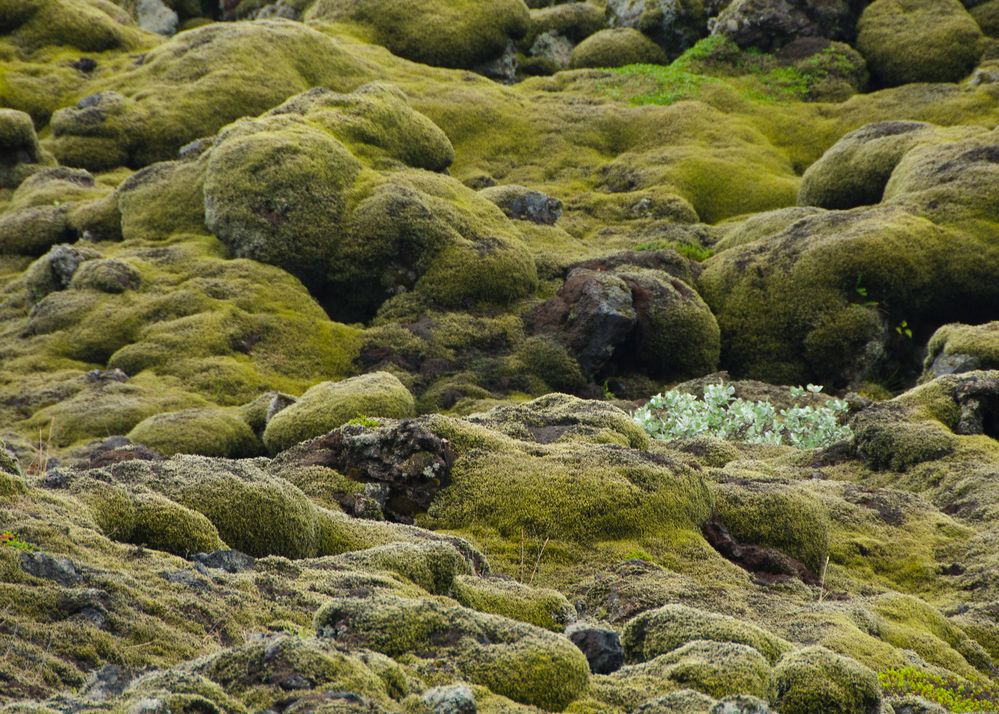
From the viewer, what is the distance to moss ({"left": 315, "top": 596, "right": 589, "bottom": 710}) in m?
8.02

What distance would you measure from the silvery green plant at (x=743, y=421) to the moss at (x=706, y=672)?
47.2 feet

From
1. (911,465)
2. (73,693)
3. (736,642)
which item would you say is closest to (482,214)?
(911,465)

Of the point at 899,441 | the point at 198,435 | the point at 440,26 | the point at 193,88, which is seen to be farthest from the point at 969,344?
the point at 440,26

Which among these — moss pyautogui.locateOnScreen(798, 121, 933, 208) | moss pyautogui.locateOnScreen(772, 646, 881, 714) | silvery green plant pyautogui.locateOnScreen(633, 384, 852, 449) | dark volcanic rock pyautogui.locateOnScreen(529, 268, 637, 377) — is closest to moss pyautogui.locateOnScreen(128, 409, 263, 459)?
silvery green plant pyautogui.locateOnScreen(633, 384, 852, 449)

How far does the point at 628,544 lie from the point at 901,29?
51.2 m

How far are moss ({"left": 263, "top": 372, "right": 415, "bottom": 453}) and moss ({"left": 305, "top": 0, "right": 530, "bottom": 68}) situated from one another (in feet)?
127

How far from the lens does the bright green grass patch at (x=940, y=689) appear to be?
34.5ft

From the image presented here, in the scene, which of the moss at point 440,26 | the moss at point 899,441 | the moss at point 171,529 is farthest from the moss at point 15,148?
the moss at point 171,529

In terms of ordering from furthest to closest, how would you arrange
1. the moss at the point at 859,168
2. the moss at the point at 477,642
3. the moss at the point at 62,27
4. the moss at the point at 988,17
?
the moss at the point at 62,27, the moss at the point at 988,17, the moss at the point at 859,168, the moss at the point at 477,642

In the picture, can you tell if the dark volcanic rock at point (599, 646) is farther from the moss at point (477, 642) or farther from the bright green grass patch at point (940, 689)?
the bright green grass patch at point (940, 689)

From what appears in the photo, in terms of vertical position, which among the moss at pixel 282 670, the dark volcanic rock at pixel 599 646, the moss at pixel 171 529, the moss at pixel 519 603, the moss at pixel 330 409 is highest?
the moss at pixel 282 670

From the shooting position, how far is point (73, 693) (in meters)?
7.11

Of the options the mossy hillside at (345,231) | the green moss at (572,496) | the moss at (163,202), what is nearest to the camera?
the green moss at (572,496)

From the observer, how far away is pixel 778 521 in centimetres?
1545
